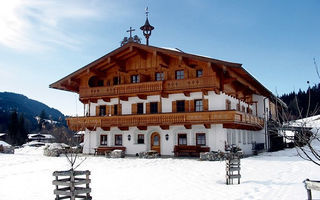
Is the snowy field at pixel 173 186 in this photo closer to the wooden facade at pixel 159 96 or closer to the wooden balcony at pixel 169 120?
the wooden balcony at pixel 169 120

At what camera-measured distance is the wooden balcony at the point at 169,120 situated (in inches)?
896

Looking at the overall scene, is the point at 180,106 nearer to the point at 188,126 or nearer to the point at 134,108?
the point at 188,126

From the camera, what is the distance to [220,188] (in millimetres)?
10773

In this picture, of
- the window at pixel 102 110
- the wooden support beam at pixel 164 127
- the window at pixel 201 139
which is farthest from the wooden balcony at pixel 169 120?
the window at pixel 102 110

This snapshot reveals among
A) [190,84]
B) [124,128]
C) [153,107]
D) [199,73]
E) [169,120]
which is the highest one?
[199,73]

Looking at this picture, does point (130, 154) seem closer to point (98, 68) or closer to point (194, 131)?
point (194, 131)

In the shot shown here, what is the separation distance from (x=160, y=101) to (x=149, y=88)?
4.59 ft

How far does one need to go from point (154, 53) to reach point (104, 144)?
920 centimetres

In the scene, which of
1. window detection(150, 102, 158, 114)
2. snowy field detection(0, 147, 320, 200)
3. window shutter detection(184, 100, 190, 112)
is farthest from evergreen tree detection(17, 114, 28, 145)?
snowy field detection(0, 147, 320, 200)

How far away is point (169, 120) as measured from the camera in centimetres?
2441

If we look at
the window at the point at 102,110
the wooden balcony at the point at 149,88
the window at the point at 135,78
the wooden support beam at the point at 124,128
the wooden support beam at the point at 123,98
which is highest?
the window at the point at 135,78

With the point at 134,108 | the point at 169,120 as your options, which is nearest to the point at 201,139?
the point at 169,120

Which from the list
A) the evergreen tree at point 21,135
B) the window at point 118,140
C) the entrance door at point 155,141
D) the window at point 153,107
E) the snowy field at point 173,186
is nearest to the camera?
the snowy field at point 173,186

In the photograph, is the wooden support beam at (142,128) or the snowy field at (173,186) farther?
the wooden support beam at (142,128)
